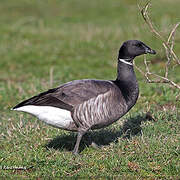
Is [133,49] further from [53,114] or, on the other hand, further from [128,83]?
[53,114]

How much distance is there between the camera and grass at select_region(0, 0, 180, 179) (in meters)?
5.69

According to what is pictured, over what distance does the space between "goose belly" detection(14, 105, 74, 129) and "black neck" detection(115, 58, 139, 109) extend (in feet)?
3.10

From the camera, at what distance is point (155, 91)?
382 inches

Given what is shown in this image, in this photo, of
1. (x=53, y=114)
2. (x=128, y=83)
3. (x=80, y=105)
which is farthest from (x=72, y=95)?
(x=128, y=83)

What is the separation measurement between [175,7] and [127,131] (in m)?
19.3

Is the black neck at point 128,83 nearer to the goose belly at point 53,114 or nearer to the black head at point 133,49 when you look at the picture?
the black head at point 133,49

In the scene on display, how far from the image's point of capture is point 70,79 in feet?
39.0

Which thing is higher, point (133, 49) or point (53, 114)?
point (133, 49)

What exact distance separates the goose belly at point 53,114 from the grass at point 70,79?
18.8 inches

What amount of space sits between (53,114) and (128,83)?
1.29 m

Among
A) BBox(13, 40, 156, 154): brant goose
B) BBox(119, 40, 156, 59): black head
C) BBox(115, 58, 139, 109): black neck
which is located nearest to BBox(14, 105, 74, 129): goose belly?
BBox(13, 40, 156, 154): brant goose

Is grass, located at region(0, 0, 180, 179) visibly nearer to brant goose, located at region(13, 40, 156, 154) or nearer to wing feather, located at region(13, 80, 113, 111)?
brant goose, located at region(13, 40, 156, 154)

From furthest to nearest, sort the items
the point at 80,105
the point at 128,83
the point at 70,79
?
the point at 70,79, the point at 128,83, the point at 80,105

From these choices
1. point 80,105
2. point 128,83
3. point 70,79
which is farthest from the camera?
point 70,79
